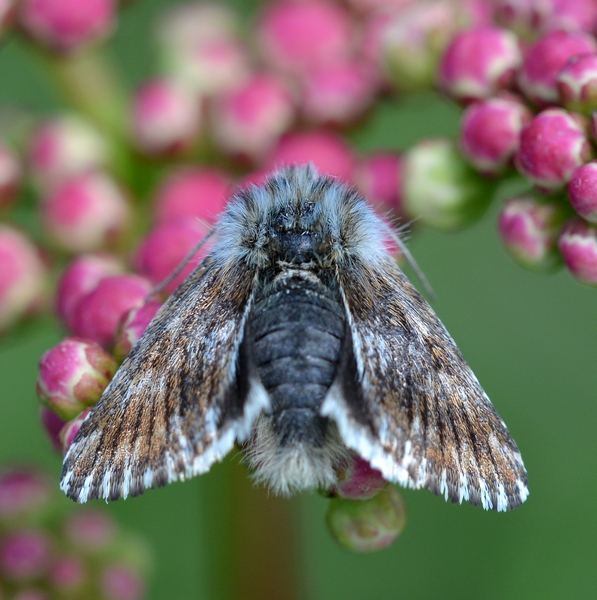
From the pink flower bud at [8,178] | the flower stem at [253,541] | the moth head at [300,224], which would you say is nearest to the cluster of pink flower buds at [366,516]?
the moth head at [300,224]

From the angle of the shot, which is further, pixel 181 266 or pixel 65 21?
pixel 65 21

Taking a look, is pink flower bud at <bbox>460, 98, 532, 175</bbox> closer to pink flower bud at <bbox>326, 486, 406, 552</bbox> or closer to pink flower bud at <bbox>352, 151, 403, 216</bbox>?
pink flower bud at <bbox>352, 151, 403, 216</bbox>

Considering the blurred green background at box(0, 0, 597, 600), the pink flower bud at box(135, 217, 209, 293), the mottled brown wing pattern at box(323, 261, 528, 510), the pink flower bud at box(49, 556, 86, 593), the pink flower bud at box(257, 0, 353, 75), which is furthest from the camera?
the blurred green background at box(0, 0, 597, 600)

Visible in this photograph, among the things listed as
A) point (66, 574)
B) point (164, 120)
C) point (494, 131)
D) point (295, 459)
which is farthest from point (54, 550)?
point (494, 131)

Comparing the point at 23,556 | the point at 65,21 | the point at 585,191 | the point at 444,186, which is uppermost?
the point at 65,21

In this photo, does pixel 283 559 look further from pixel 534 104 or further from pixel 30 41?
pixel 30 41

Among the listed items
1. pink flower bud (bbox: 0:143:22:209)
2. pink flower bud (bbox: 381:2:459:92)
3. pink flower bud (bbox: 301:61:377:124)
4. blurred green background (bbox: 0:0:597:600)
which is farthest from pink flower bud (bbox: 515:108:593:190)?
pink flower bud (bbox: 0:143:22:209)

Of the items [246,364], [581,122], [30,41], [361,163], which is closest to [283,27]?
[361,163]

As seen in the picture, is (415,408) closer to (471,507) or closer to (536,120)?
(536,120)
